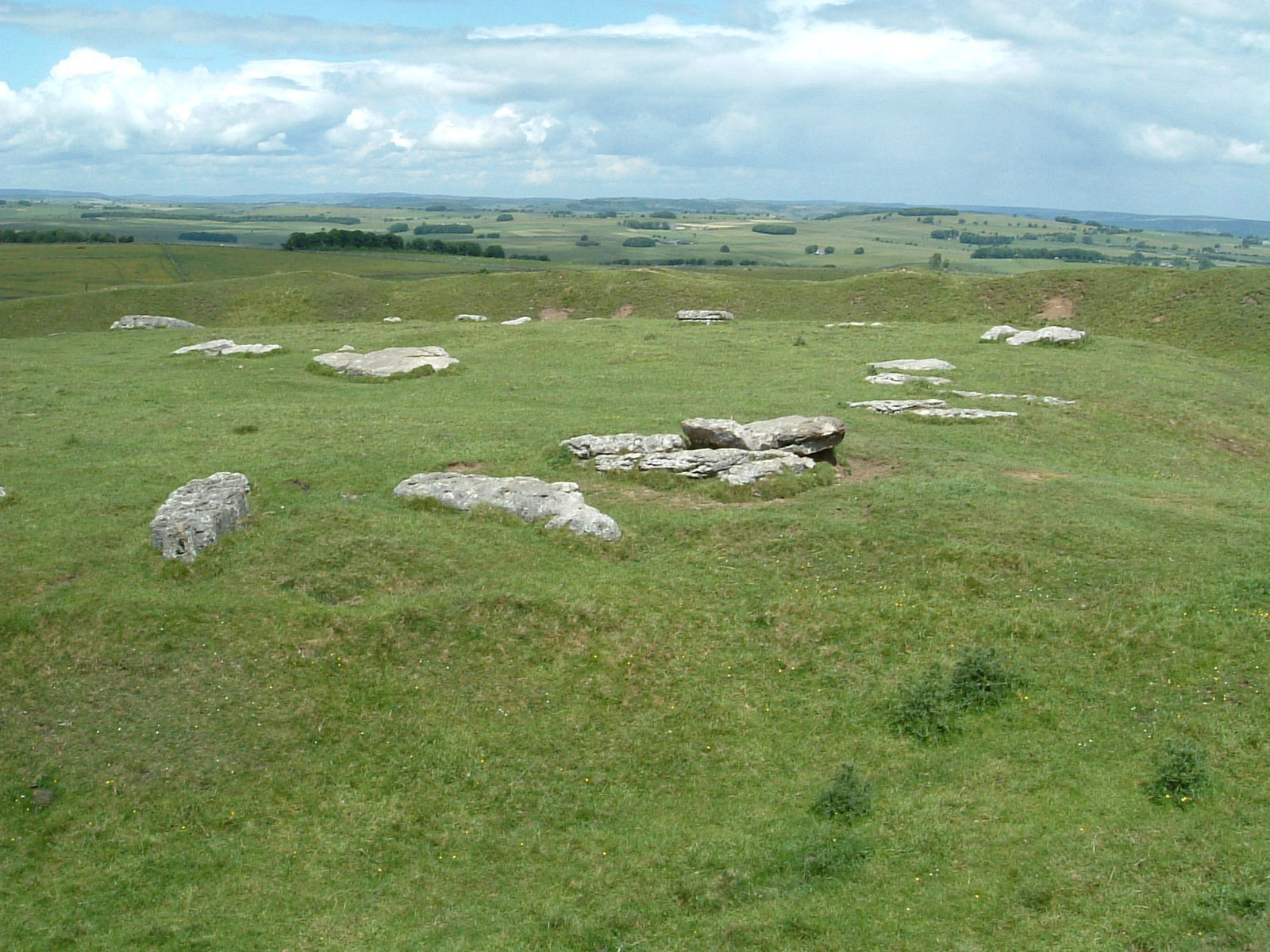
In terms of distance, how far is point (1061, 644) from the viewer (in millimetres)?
18391

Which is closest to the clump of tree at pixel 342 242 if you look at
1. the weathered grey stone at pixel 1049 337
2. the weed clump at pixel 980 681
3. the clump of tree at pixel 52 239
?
the clump of tree at pixel 52 239

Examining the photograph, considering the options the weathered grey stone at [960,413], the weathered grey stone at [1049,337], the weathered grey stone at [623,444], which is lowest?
the weathered grey stone at [623,444]

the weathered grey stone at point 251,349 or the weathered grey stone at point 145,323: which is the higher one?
the weathered grey stone at point 145,323

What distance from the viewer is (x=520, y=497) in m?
24.7

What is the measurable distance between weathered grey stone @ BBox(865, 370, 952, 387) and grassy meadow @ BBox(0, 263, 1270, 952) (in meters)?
9.44

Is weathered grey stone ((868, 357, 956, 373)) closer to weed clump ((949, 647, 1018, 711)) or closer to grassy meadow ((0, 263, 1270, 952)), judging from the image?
grassy meadow ((0, 263, 1270, 952))

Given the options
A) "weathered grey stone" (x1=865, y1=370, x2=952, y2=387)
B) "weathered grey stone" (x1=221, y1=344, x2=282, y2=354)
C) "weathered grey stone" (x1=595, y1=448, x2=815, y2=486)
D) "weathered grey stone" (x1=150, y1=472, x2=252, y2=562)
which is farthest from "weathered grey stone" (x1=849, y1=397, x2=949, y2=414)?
"weathered grey stone" (x1=221, y1=344, x2=282, y2=354)

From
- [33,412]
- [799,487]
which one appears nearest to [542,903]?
[799,487]

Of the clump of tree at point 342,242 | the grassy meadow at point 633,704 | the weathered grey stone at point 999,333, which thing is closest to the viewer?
the grassy meadow at point 633,704

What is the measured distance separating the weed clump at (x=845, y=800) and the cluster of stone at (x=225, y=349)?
44.5 m

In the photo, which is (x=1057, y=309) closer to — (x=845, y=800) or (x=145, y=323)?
(x=845, y=800)

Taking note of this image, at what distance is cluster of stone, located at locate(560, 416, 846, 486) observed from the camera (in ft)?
87.9

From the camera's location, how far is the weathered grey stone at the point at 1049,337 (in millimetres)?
52719

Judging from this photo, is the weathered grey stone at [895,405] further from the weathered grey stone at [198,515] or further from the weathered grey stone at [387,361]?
the weathered grey stone at [198,515]
